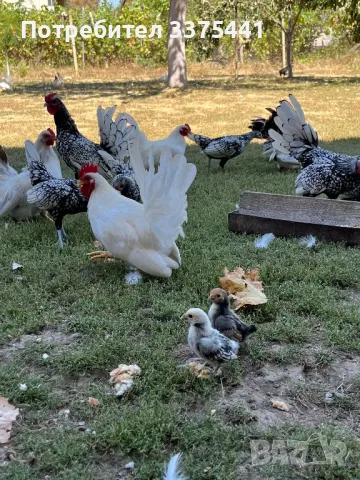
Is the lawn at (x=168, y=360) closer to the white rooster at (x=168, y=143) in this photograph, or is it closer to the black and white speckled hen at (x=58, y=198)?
the black and white speckled hen at (x=58, y=198)

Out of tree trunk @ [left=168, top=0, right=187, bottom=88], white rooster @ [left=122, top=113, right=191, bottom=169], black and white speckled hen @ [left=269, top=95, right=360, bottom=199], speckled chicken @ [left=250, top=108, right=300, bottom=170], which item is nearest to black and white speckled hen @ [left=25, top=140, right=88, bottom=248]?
white rooster @ [left=122, top=113, right=191, bottom=169]

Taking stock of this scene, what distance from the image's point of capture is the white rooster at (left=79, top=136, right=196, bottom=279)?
3957 millimetres

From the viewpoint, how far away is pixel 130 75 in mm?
25359

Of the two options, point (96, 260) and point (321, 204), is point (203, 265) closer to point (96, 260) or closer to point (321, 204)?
point (96, 260)

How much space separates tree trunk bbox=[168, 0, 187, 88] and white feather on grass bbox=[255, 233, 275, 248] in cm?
1411

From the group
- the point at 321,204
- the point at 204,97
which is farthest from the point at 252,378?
the point at 204,97

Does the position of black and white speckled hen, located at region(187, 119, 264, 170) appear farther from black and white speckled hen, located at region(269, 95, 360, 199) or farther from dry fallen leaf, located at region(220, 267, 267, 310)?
dry fallen leaf, located at region(220, 267, 267, 310)

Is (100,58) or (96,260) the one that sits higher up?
(100,58)

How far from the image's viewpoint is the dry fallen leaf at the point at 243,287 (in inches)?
143

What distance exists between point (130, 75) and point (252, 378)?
2407cm

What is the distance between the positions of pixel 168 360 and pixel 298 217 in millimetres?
2609

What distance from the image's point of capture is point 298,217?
205 inches

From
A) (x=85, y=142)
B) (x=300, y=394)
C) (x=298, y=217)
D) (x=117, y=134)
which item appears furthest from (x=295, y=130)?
(x=300, y=394)

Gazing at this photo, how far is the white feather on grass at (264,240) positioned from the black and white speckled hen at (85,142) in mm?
2244
